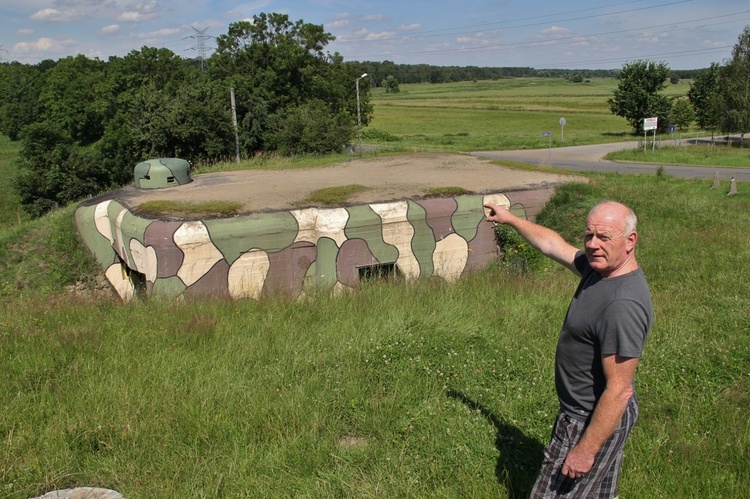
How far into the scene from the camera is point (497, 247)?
1100 cm

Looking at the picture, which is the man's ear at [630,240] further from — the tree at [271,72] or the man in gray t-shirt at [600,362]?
the tree at [271,72]

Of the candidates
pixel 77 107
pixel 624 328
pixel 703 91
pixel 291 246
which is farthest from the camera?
pixel 703 91

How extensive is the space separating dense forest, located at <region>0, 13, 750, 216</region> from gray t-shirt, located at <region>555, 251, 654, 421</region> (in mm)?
23942

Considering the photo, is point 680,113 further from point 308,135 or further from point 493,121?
point 308,135

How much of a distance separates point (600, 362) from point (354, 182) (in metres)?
10.3

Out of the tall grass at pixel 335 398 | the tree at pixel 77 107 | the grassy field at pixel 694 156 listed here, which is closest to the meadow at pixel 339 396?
the tall grass at pixel 335 398

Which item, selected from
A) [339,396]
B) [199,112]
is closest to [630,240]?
[339,396]

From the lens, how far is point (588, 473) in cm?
262

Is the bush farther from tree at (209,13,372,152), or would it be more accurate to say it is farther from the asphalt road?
the asphalt road

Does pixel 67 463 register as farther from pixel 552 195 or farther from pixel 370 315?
pixel 552 195

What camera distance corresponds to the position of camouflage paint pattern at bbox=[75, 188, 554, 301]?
29.6 ft

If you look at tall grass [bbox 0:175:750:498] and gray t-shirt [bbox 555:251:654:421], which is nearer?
gray t-shirt [bbox 555:251:654:421]

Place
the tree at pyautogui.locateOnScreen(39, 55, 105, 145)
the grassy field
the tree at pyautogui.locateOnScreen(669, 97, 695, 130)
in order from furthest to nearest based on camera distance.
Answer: the tree at pyautogui.locateOnScreen(669, 97, 695, 130) < the tree at pyautogui.locateOnScreen(39, 55, 105, 145) < the grassy field

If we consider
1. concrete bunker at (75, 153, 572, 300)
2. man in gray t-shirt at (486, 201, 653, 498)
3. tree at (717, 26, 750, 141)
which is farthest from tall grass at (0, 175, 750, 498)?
tree at (717, 26, 750, 141)
